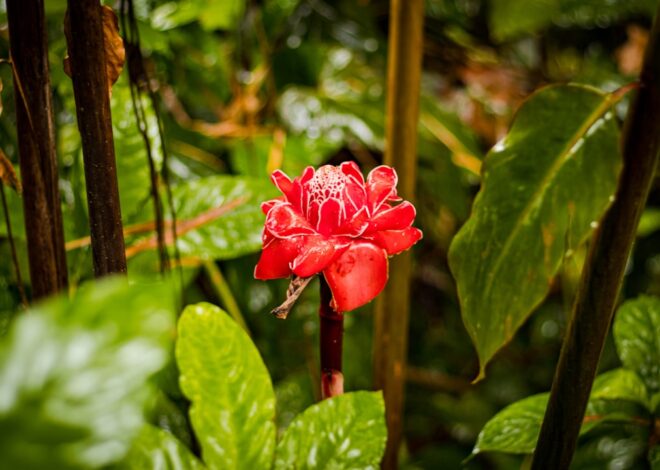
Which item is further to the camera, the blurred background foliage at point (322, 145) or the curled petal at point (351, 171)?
the blurred background foliage at point (322, 145)

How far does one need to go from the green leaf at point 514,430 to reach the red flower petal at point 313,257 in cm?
19

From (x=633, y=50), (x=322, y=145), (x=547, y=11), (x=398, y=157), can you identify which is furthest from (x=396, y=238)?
(x=633, y=50)

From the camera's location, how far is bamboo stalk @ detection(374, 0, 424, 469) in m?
0.57

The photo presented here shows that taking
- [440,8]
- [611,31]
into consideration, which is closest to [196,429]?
[440,8]

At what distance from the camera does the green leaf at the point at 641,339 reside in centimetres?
52

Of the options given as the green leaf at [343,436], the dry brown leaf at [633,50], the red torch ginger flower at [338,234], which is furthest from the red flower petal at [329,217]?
the dry brown leaf at [633,50]

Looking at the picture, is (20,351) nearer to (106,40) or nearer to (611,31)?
(106,40)

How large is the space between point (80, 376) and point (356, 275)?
→ 0.18 metres

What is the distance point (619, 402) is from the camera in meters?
0.50

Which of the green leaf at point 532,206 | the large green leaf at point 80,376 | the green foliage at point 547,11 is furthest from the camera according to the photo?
the green foliage at point 547,11

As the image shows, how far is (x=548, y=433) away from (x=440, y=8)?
2.95ft

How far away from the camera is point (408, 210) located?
359 millimetres

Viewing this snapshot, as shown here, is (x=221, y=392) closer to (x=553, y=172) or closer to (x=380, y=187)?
(x=380, y=187)

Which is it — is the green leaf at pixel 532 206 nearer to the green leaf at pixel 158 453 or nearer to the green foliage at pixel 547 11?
the green leaf at pixel 158 453
